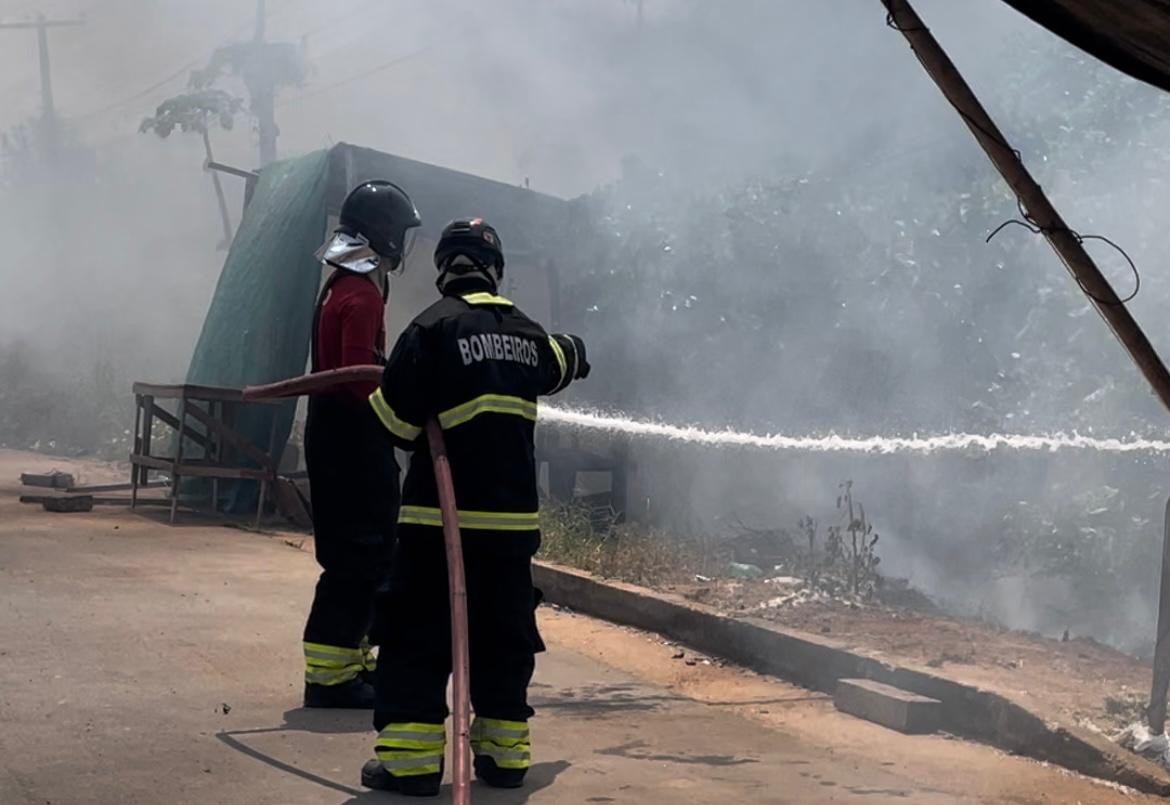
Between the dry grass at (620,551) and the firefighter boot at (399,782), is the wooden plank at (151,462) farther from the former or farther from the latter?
the firefighter boot at (399,782)

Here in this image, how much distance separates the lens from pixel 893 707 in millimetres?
5090

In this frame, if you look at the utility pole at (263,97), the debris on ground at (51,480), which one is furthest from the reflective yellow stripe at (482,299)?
the utility pole at (263,97)

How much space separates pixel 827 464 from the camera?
9383 millimetres

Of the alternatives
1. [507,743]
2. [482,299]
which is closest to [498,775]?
[507,743]

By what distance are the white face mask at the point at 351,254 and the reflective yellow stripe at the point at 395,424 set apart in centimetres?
103

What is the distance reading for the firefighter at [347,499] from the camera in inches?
184

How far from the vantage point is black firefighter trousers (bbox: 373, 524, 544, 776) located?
148 inches

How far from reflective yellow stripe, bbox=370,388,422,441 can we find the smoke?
191 inches

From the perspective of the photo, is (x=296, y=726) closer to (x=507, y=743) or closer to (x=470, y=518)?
(x=507, y=743)

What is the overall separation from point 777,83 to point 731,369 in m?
2.57

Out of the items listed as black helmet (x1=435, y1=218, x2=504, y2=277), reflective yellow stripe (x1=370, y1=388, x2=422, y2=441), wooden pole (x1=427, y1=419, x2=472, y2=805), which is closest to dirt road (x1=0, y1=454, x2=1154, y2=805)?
wooden pole (x1=427, y1=419, x2=472, y2=805)

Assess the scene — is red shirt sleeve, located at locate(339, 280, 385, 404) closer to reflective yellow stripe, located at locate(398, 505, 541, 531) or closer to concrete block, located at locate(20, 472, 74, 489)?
reflective yellow stripe, located at locate(398, 505, 541, 531)

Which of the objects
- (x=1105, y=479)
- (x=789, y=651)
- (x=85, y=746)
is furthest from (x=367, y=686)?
(x=1105, y=479)

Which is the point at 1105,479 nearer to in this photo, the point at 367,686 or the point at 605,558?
→ the point at 605,558
